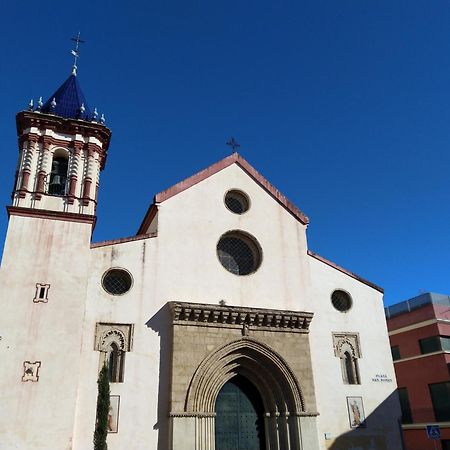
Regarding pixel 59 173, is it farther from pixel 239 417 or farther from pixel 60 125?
pixel 239 417

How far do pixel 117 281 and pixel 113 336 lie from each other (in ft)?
6.49

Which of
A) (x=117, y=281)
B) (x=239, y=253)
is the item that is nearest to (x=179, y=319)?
(x=117, y=281)

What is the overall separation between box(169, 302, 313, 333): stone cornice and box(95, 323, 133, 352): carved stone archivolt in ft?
5.31

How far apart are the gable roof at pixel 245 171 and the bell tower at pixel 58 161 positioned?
8.88 ft

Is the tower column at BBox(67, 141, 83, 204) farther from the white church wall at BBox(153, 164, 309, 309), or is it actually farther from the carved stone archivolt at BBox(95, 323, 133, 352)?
the carved stone archivolt at BBox(95, 323, 133, 352)

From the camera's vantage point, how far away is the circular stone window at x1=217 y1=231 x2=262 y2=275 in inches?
740

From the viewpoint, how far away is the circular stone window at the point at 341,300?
19703 millimetres

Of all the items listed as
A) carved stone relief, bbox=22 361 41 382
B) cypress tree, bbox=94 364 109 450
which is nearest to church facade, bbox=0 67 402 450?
carved stone relief, bbox=22 361 41 382

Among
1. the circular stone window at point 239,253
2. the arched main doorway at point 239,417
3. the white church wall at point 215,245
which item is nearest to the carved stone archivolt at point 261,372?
the arched main doorway at point 239,417

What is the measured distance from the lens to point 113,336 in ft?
50.6

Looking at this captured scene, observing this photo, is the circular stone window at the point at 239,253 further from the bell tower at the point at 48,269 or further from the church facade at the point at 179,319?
the bell tower at the point at 48,269

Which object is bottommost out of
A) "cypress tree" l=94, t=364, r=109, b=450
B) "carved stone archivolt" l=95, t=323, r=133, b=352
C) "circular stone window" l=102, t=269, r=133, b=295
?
"cypress tree" l=94, t=364, r=109, b=450

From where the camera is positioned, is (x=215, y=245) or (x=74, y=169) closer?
(x=74, y=169)

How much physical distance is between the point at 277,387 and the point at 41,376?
26.2 feet
